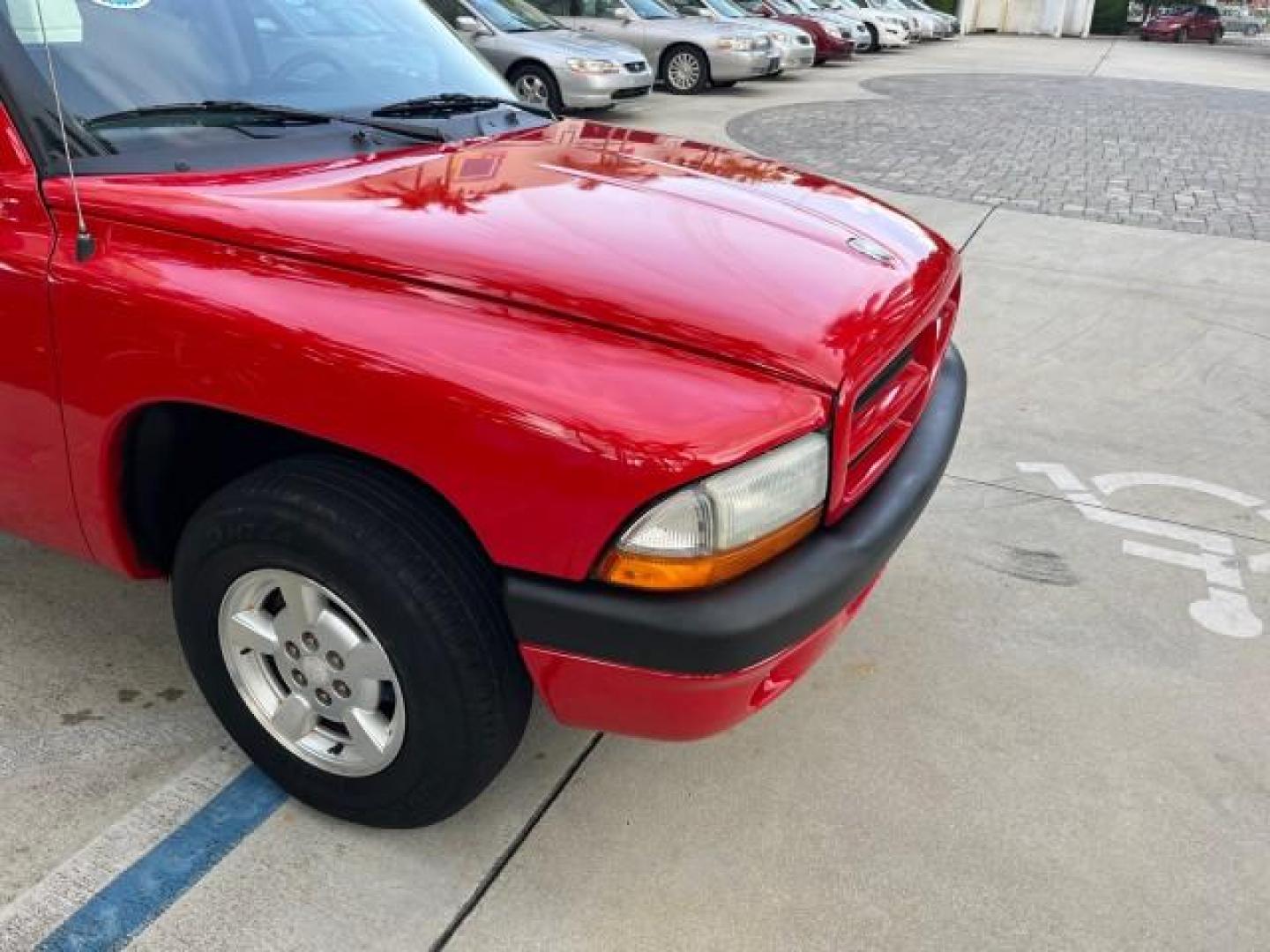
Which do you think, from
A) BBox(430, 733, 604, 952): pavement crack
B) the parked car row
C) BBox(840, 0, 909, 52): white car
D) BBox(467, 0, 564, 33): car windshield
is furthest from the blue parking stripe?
BBox(840, 0, 909, 52): white car

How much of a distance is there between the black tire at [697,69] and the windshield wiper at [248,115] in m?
12.6

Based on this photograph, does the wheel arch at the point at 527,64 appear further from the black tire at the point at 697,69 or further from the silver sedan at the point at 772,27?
the silver sedan at the point at 772,27

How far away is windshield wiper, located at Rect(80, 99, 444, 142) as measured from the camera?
7.45ft

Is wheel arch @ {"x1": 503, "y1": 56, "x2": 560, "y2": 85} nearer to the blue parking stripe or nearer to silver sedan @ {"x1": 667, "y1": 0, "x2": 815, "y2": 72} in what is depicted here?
silver sedan @ {"x1": 667, "y1": 0, "x2": 815, "y2": 72}

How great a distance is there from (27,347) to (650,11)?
14.0 metres

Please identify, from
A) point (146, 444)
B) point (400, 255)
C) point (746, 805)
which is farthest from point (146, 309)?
point (746, 805)

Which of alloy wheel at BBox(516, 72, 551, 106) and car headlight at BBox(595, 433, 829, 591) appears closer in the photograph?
car headlight at BBox(595, 433, 829, 591)

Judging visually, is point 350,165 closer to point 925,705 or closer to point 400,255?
point 400,255

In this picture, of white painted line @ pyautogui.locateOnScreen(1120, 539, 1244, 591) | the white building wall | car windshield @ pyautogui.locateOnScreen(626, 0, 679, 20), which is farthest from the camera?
the white building wall

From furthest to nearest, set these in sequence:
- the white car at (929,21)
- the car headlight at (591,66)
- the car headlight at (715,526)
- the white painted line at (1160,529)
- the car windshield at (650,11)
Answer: the white car at (929,21) < the car windshield at (650,11) < the car headlight at (591,66) < the white painted line at (1160,529) < the car headlight at (715,526)

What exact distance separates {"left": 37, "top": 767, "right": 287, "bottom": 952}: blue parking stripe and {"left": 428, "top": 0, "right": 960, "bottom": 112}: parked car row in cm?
488

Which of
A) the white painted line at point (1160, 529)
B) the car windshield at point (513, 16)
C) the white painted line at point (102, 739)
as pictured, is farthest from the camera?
the car windshield at point (513, 16)

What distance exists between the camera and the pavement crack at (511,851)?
206 centimetres

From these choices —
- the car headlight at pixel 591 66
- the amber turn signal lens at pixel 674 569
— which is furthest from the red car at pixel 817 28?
the amber turn signal lens at pixel 674 569
